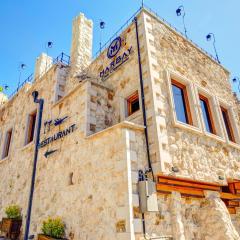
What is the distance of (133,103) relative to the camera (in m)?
7.43

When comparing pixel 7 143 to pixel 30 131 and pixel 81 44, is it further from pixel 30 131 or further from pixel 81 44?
pixel 81 44

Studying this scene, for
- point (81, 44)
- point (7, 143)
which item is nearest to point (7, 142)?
point (7, 143)

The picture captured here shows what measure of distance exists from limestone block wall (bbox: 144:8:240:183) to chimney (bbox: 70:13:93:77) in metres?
3.95

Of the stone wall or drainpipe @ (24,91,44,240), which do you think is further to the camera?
drainpipe @ (24,91,44,240)

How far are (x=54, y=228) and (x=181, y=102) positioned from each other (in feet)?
16.9

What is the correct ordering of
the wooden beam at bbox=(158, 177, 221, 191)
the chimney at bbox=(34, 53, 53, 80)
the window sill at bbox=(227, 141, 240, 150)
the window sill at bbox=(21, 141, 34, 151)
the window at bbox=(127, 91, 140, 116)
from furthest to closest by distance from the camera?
1. the chimney at bbox=(34, 53, 53, 80)
2. the window sill at bbox=(21, 141, 34, 151)
3. the window sill at bbox=(227, 141, 240, 150)
4. the window at bbox=(127, 91, 140, 116)
5. the wooden beam at bbox=(158, 177, 221, 191)

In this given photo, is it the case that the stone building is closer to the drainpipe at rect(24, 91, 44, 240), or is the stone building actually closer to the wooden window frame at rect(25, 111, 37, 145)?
the wooden window frame at rect(25, 111, 37, 145)

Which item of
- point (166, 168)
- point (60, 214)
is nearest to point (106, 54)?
point (166, 168)

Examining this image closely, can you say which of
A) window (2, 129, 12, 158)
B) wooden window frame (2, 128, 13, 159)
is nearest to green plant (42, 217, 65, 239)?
wooden window frame (2, 128, 13, 159)

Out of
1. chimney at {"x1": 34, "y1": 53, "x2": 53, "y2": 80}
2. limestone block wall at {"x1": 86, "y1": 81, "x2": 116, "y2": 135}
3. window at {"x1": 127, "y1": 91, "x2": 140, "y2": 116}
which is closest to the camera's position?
limestone block wall at {"x1": 86, "y1": 81, "x2": 116, "y2": 135}

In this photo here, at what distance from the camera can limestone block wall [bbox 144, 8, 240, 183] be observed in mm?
6133

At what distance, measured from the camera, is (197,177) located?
21.0 ft

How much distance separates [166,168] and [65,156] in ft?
10.5

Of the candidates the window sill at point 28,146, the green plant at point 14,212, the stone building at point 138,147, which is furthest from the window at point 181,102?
the green plant at point 14,212
